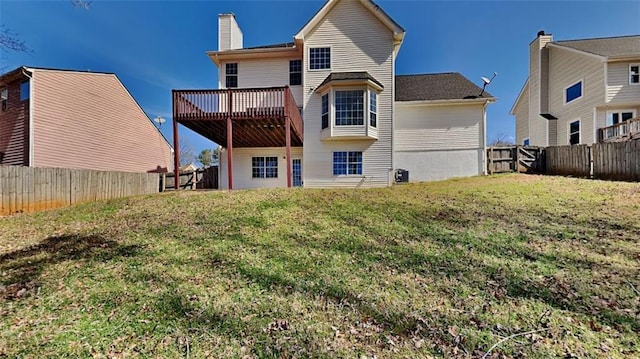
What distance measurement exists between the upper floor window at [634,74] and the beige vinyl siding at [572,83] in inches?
54.3

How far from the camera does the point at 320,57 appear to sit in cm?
1395

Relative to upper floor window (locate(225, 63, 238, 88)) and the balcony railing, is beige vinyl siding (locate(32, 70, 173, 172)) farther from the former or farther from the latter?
the balcony railing

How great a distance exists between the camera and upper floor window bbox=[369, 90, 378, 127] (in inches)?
528

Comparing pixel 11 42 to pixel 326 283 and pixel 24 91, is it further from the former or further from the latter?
pixel 326 283

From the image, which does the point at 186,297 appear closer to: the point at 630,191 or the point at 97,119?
the point at 630,191

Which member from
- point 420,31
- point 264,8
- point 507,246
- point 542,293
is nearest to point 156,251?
point 542,293

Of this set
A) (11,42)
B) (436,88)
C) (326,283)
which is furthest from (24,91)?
(436,88)

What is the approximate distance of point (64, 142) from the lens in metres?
14.7

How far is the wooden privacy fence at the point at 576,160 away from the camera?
10828 mm

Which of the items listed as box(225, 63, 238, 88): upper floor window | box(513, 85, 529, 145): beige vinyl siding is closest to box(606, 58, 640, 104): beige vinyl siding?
box(513, 85, 529, 145): beige vinyl siding

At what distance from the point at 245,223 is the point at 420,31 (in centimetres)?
1597

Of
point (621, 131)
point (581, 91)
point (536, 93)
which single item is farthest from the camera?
point (536, 93)

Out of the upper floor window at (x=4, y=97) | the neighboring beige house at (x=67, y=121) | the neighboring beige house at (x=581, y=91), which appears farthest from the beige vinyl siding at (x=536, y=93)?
the upper floor window at (x=4, y=97)

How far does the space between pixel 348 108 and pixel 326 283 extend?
1050 cm
